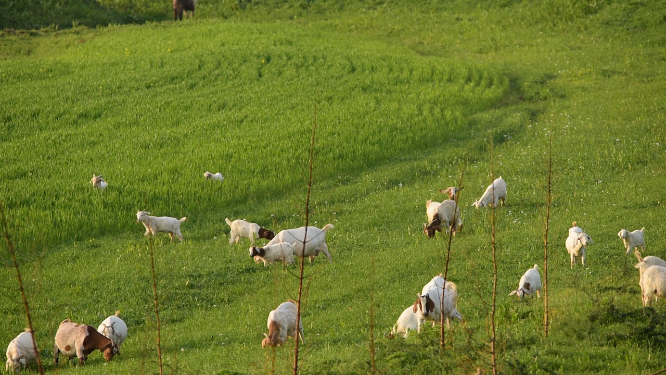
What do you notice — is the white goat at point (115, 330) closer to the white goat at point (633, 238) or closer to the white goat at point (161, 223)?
the white goat at point (161, 223)

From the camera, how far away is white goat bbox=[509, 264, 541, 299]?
1217cm

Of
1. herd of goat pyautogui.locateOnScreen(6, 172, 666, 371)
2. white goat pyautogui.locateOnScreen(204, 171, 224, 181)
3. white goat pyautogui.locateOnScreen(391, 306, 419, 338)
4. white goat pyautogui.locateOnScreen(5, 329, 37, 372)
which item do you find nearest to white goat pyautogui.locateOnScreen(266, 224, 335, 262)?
herd of goat pyautogui.locateOnScreen(6, 172, 666, 371)

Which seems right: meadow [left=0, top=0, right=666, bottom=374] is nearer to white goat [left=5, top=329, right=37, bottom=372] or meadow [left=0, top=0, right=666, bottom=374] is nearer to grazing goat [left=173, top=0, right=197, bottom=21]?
white goat [left=5, top=329, right=37, bottom=372]

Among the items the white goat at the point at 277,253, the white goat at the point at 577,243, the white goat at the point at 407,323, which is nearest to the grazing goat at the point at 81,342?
the white goat at the point at 277,253

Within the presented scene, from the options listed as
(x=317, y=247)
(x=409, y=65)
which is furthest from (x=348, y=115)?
(x=317, y=247)

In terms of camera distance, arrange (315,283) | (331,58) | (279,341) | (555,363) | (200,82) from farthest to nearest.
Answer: (331,58) < (200,82) < (315,283) < (279,341) < (555,363)

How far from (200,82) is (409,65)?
9149mm

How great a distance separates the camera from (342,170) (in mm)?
22859

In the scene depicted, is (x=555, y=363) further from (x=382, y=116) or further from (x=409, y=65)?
(x=409, y=65)

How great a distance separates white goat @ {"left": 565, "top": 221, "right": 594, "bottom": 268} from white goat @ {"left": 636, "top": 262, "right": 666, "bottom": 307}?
281 centimetres

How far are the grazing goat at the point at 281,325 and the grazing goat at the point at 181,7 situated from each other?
36.0 meters

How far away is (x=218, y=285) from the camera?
1502cm

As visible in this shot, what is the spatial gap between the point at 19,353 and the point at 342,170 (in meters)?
A: 13.1

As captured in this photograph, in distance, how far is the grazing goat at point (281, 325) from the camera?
416 inches
